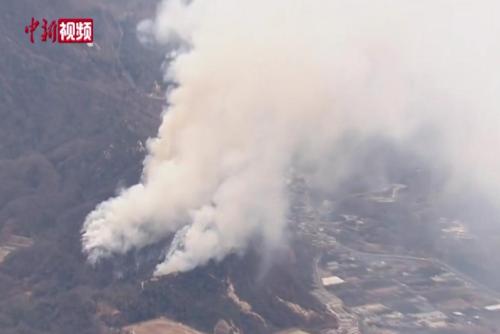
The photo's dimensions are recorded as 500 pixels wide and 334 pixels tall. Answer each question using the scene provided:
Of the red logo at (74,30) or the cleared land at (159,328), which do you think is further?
the red logo at (74,30)

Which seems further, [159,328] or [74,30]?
[74,30]

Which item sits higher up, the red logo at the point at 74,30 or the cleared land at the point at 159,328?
the red logo at the point at 74,30

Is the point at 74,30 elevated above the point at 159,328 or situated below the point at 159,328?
above

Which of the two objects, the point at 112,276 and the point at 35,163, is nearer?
the point at 112,276

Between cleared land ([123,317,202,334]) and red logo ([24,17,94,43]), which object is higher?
red logo ([24,17,94,43])

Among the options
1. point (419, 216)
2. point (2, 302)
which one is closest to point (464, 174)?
point (419, 216)

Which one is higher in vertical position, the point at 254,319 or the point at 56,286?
the point at 56,286

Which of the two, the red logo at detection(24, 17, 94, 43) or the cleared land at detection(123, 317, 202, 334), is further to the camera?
the red logo at detection(24, 17, 94, 43)

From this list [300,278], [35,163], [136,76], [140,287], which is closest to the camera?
[140,287]

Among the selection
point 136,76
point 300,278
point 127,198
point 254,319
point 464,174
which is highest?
point 136,76

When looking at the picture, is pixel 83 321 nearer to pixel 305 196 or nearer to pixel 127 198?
pixel 127 198

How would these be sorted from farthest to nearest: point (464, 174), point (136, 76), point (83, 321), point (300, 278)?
point (136, 76) → point (464, 174) → point (300, 278) → point (83, 321)
